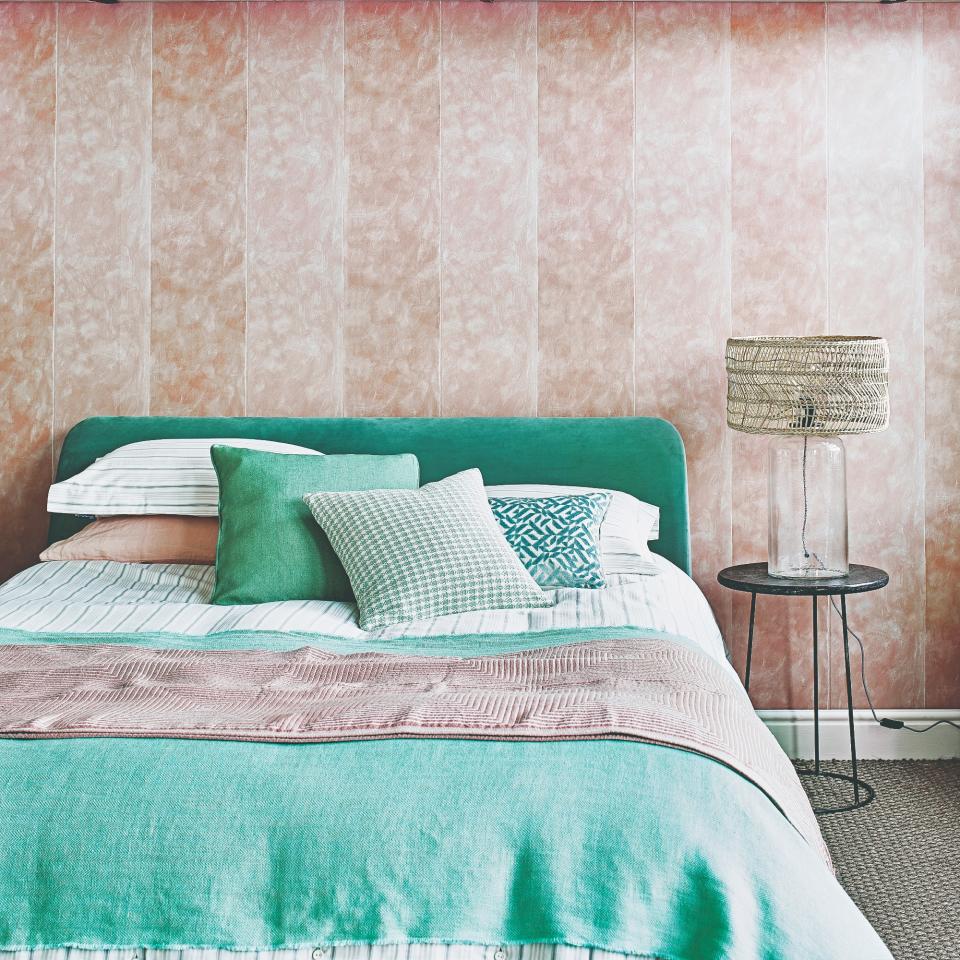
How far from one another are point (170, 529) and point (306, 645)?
1.02 metres

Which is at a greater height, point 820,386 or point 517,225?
point 517,225

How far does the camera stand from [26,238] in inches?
137

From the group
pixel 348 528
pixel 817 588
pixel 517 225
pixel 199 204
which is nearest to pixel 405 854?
pixel 348 528

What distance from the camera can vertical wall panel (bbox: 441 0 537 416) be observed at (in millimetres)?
3410

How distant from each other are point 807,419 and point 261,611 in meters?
1.59

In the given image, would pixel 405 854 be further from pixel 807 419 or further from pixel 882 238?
pixel 882 238

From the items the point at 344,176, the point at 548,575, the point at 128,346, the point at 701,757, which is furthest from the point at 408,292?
the point at 701,757

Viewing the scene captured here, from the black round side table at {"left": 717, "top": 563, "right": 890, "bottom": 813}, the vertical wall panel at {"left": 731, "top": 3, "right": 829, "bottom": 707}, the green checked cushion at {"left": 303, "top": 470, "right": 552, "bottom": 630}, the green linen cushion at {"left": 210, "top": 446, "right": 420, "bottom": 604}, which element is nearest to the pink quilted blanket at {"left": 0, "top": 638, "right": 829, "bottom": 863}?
the green checked cushion at {"left": 303, "top": 470, "right": 552, "bottom": 630}

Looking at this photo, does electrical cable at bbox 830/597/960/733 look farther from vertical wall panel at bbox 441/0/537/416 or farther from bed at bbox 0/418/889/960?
bed at bbox 0/418/889/960

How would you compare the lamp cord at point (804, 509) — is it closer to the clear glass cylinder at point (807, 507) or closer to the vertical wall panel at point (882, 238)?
the clear glass cylinder at point (807, 507)

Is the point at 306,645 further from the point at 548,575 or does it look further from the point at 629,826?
the point at 629,826

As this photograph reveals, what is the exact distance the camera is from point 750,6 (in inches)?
133

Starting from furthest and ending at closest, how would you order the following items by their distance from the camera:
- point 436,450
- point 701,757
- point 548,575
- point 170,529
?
point 436,450 → point 170,529 → point 548,575 → point 701,757

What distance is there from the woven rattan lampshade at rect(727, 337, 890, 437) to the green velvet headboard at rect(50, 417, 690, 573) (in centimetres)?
37
